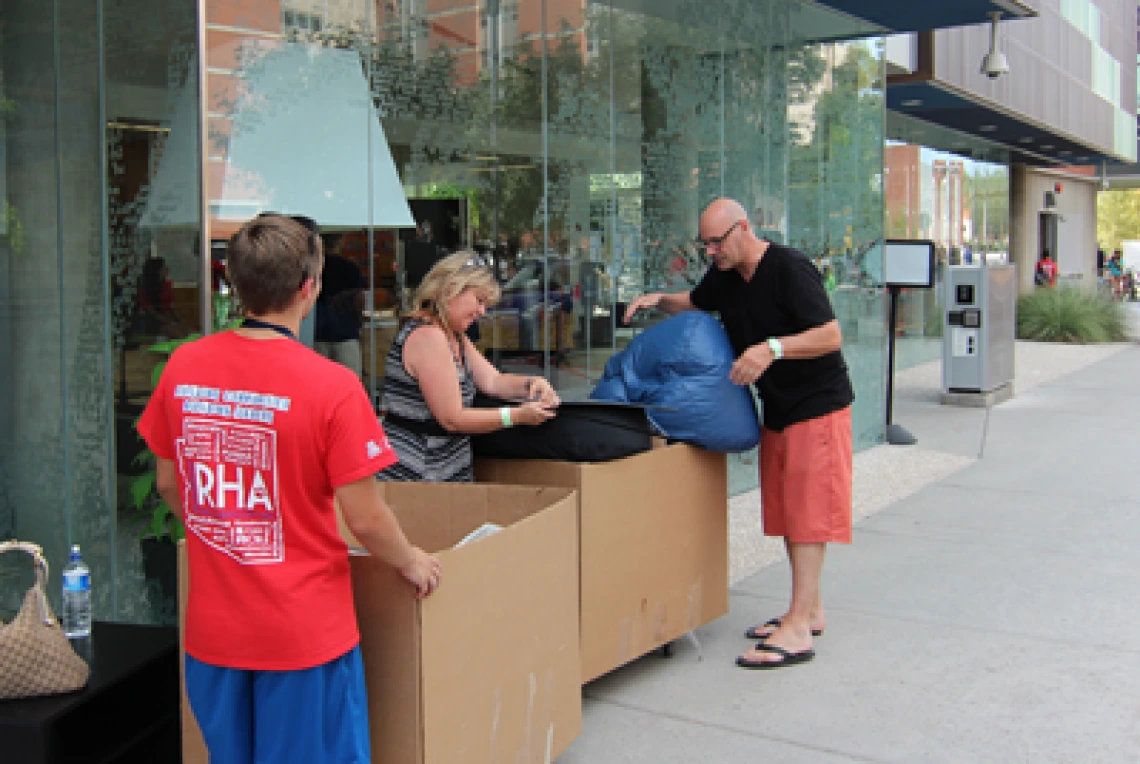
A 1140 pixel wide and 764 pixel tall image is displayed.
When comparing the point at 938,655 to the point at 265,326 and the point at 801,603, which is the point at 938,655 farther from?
the point at 265,326

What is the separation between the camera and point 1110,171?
36.7 meters

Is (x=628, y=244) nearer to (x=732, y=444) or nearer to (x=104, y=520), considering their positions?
(x=732, y=444)

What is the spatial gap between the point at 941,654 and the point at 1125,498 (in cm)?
386

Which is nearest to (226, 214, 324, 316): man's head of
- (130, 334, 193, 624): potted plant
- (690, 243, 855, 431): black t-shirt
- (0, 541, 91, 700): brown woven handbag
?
(0, 541, 91, 700): brown woven handbag

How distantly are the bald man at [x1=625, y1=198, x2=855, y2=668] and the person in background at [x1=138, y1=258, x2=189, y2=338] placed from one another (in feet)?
7.14

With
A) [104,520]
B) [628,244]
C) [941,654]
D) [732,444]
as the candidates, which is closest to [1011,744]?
[941,654]

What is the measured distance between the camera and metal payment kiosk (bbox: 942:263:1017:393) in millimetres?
Result: 12609

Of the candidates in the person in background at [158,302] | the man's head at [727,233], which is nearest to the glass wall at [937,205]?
the man's head at [727,233]

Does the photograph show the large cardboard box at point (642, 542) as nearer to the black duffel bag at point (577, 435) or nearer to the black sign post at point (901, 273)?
the black duffel bag at point (577, 435)

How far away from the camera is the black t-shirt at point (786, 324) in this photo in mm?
4383

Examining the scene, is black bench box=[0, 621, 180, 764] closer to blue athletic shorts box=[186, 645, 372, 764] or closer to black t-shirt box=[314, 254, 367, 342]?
blue athletic shorts box=[186, 645, 372, 764]

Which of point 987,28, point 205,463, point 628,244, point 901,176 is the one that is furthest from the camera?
point 901,176

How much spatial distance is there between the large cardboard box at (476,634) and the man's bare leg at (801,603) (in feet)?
4.41

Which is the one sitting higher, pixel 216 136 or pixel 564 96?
pixel 564 96
